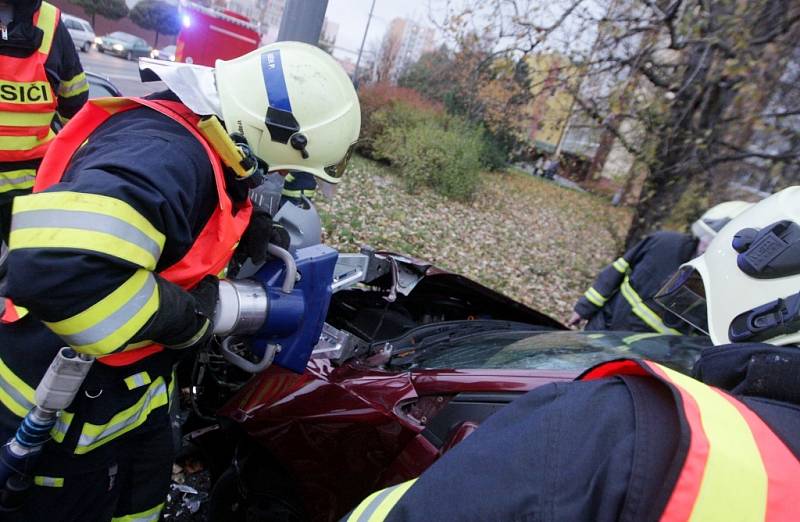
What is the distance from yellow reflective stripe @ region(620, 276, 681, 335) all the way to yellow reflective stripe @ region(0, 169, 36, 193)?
363 centimetres

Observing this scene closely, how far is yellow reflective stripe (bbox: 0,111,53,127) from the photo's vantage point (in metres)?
2.64

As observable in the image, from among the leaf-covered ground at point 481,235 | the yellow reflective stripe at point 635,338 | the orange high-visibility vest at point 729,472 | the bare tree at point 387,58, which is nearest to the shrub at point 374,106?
the leaf-covered ground at point 481,235

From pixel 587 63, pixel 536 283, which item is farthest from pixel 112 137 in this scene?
pixel 536 283

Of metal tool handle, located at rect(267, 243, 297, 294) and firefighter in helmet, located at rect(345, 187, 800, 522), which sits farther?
metal tool handle, located at rect(267, 243, 297, 294)

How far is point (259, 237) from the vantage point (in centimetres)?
164

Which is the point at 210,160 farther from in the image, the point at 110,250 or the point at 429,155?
the point at 429,155

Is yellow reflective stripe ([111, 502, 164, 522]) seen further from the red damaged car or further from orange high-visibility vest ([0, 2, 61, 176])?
orange high-visibility vest ([0, 2, 61, 176])

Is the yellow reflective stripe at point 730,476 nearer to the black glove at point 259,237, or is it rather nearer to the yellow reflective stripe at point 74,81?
the black glove at point 259,237

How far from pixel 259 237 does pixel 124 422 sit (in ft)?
2.18

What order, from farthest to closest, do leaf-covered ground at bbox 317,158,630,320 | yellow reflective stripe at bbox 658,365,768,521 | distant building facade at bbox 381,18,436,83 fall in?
1. distant building facade at bbox 381,18,436,83
2. leaf-covered ground at bbox 317,158,630,320
3. yellow reflective stripe at bbox 658,365,768,521

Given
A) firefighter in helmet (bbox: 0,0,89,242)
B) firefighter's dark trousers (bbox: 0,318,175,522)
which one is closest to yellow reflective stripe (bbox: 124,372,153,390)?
firefighter's dark trousers (bbox: 0,318,175,522)

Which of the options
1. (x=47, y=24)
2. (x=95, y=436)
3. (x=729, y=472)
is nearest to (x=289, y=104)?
(x=95, y=436)

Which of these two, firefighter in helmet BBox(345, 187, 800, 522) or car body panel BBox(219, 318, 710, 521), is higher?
firefighter in helmet BBox(345, 187, 800, 522)

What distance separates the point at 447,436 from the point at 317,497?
0.59 meters
